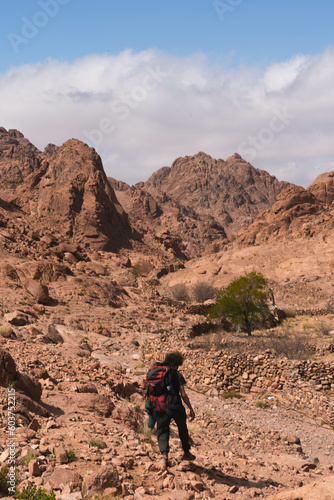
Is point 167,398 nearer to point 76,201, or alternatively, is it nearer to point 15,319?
point 15,319

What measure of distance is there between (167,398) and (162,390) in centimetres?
14

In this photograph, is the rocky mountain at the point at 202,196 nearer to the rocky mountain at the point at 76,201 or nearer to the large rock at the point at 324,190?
the large rock at the point at 324,190

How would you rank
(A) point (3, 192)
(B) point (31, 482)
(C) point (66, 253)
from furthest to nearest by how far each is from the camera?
(A) point (3, 192) → (C) point (66, 253) → (B) point (31, 482)

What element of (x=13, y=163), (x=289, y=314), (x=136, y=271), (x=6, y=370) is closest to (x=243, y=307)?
(x=289, y=314)

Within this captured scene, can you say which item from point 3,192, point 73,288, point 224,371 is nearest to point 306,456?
point 224,371

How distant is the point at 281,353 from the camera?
14.9 metres

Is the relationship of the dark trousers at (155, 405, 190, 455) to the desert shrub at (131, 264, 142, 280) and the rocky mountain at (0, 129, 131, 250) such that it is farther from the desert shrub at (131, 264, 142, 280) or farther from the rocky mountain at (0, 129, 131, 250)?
the rocky mountain at (0, 129, 131, 250)

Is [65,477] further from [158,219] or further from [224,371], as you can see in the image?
[158,219]

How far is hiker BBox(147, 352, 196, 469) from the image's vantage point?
5.77 m

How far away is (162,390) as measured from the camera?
5848 millimetres

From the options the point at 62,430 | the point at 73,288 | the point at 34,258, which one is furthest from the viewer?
the point at 34,258

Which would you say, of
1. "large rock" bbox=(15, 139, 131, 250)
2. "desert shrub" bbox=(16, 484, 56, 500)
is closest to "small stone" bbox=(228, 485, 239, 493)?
"desert shrub" bbox=(16, 484, 56, 500)

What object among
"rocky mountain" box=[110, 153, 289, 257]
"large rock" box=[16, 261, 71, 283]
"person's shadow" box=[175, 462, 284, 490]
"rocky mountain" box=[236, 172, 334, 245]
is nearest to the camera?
"person's shadow" box=[175, 462, 284, 490]

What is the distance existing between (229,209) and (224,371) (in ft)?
450
